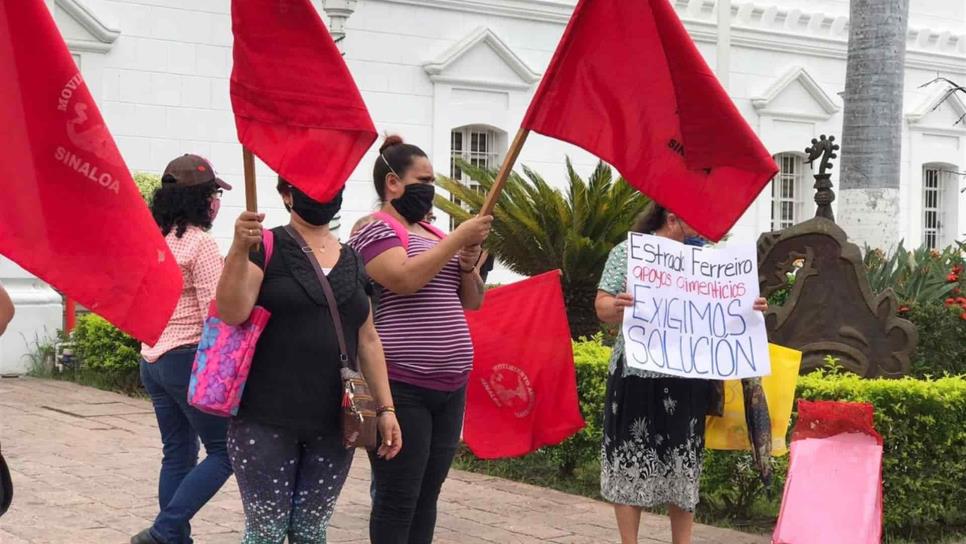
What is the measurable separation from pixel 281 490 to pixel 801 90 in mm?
17220

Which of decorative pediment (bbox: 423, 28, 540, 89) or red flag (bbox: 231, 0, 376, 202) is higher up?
decorative pediment (bbox: 423, 28, 540, 89)

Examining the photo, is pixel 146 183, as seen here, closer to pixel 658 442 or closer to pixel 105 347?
pixel 105 347

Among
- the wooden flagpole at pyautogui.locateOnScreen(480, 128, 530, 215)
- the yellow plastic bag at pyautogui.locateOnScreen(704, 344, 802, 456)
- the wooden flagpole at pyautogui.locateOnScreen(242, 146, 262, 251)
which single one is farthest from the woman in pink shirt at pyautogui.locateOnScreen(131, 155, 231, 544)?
the yellow plastic bag at pyautogui.locateOnScreen(704, 344, 802, 456)

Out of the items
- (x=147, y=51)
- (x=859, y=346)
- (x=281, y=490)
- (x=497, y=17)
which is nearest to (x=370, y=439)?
(x=281, y=490)

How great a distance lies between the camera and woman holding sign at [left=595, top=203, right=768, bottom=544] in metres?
6.02

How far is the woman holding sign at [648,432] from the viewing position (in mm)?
6016

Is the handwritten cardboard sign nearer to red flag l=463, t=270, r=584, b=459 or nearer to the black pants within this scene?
the black pants

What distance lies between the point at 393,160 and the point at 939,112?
18171 millimetres

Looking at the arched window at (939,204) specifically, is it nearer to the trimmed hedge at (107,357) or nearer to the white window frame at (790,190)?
the white window frame at (790,190)

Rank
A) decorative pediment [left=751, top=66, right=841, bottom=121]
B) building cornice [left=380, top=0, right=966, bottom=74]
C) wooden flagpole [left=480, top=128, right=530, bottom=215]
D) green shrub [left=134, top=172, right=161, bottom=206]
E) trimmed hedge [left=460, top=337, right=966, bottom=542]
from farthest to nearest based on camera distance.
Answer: decorative pediment [left=751, top=66, right=841, bottom=121]
building cornice [left=380, top=0, right=966, bottom=74]
green shrub [left=134, top=172, right=161, bottom=206]
trimmed hedge [left=460, top=337, right=966, bottom=542]
wooden flagpole [left=480, top=128, right=530, bottom=215]

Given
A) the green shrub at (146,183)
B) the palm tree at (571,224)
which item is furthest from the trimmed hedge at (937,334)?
the green shrub at (146,183)

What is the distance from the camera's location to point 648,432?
6035 millimetres

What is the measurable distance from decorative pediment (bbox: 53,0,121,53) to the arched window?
12759 mm

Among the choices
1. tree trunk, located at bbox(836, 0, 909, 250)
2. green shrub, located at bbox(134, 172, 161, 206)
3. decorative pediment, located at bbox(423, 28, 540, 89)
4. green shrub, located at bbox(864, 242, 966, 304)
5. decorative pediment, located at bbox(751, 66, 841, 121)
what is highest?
decorative pediment, located at bbox(751, 66, 841, 121)
